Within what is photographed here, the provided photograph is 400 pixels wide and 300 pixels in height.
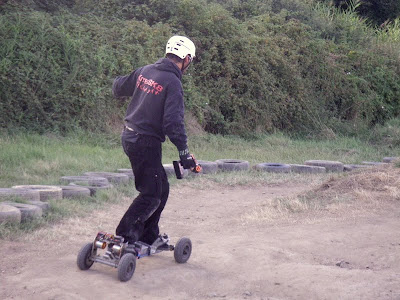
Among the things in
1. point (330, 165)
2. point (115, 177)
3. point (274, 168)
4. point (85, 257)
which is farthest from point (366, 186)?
point (85, 257)

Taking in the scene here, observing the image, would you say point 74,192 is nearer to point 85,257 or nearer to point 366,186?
point 85,257

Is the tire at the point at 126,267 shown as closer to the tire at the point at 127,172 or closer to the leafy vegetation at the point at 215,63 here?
the tire at the point at 127,172

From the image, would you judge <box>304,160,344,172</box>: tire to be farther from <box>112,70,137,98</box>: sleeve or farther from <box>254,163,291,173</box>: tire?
<box>112,70,137,98</box>: sleeve

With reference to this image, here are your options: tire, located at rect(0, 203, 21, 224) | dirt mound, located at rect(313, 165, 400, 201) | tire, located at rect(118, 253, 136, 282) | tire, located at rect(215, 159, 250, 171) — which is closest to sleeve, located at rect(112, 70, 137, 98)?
tire, located at rect(118, 253, 136, 282)

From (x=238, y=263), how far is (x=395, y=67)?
15.8m

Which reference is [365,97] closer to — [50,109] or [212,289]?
[50,109]

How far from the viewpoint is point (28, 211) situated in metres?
7.25

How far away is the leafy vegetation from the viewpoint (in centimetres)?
1307

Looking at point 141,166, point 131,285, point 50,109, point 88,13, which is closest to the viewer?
point 131,285

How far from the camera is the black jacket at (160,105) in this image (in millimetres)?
5547

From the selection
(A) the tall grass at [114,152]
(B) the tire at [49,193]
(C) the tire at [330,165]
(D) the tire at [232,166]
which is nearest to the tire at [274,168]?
(D) the tire at [232,166]

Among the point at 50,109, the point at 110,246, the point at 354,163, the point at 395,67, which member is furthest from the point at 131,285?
the point at 395,67

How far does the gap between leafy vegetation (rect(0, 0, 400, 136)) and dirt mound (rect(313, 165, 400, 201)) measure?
605 cm

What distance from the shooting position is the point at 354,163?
1383 cm
